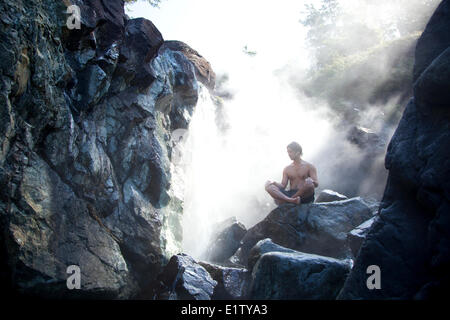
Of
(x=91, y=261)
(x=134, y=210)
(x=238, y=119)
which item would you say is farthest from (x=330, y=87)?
(x=91, y=261)

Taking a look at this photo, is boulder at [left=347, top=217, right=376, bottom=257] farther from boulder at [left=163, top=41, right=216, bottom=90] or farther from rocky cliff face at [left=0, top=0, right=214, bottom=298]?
boulder at [left=163, top=41, right=216, bottom=90]

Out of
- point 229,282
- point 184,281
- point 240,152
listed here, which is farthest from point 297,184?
point 240,152

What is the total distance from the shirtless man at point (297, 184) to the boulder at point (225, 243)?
1.29 m

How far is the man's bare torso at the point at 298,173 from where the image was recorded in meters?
6.40

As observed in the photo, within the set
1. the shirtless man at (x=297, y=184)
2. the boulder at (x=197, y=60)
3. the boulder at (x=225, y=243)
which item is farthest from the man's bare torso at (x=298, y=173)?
the boulder at (x=197, y=60)

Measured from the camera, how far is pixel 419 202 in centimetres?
293

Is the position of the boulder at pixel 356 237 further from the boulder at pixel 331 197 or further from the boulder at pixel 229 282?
the boulder at pixel 331 197

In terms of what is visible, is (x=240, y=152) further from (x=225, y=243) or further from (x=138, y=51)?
(x=138, y=51)

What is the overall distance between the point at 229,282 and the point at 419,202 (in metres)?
3.00

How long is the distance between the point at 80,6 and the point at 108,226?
3.33 m

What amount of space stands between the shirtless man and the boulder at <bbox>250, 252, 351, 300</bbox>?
219 centimetres

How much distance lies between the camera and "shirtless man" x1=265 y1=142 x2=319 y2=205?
19.5 feet

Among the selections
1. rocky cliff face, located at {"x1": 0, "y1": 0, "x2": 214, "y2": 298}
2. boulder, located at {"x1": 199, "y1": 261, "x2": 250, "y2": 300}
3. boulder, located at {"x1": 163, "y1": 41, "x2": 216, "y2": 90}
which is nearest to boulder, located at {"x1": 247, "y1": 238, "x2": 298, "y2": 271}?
boulder, located at {"x1": 199, "y1": 261, "x2": 250, "y2": 300}

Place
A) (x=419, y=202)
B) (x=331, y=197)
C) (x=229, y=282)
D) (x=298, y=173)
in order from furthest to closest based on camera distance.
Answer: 1. (x=331, y=197)
2. (x=298, y=173)
3. (x=229, y=282)
4. (x=419, y=202)
